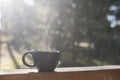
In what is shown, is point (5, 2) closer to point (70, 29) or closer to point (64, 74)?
point (70, 29)

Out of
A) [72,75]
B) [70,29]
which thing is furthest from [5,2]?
[72,75]

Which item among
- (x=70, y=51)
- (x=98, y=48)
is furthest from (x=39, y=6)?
(x=98, y=48)

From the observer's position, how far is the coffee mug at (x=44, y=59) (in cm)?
113

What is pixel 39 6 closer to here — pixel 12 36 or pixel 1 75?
pixel 12 36

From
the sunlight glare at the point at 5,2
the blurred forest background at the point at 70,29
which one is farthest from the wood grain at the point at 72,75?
the sunlight glare at the point at 5,2

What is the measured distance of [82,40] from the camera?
1212cm

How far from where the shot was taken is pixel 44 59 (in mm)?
1138

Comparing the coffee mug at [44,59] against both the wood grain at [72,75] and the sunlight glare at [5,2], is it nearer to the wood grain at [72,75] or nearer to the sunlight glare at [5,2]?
the wood grain at [72,75]

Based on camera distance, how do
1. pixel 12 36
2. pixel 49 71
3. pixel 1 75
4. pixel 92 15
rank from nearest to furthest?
pixel 1 75 < pixel 49 71 < pixel 92 15 < pixel 12 36

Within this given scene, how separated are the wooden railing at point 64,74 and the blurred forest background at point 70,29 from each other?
933 centimetres

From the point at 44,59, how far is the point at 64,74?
0.10m

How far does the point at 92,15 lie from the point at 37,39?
9.45 feet

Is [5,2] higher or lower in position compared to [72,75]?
higher

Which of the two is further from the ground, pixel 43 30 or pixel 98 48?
pixel 43 30
